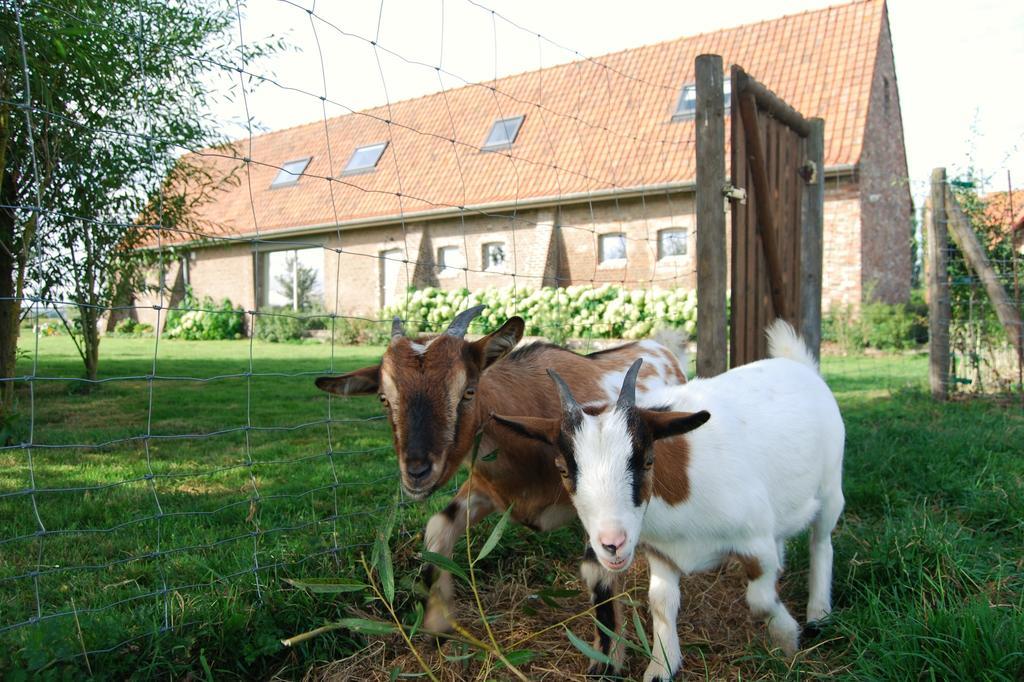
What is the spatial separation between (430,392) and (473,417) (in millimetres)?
278

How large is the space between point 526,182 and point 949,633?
1890 centimetres

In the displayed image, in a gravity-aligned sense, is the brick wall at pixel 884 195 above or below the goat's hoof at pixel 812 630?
above

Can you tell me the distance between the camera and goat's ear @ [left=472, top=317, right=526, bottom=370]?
A: 10.2 ft

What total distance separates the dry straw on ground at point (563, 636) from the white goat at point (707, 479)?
185 mm

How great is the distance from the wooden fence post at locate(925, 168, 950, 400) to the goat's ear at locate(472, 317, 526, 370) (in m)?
7.38

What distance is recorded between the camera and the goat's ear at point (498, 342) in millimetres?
3118

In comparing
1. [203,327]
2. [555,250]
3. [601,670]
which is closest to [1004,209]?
[601,670]

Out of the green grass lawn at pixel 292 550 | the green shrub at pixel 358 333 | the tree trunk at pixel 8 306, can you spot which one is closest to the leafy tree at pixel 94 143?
the tree trunk at pixel 8 306

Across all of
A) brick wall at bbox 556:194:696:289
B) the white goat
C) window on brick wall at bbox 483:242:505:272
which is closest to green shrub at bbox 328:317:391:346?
window on brick wall at bbox 483:242:505:272

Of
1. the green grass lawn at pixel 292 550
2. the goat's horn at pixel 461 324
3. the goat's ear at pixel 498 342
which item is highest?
the goat's horn at pixel 461 324

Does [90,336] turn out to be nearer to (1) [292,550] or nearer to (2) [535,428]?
(1) [292,550]

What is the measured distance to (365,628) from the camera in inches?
99.7

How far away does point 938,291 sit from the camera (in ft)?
29.6

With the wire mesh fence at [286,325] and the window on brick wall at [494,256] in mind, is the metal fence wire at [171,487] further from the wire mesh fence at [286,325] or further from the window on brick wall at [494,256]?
the window on brick wall at [494,256]
